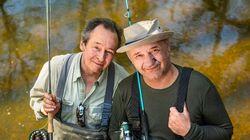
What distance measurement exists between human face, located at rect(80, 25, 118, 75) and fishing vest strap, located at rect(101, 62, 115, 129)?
163 millimetres

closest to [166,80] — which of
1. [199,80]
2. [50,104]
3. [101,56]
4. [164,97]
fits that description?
[164,97]

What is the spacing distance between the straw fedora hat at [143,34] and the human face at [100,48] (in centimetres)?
28

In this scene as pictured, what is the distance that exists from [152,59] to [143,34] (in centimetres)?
20

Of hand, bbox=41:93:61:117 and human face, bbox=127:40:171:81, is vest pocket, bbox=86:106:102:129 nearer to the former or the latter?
hand, bbox=41:93:61:117

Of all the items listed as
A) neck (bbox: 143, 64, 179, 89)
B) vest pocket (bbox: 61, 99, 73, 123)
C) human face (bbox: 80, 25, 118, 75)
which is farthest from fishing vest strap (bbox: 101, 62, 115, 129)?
neck (bbox: 143, 64, 179, 89)

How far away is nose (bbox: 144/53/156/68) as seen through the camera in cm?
281

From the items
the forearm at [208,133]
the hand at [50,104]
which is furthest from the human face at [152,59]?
the hand at [50,104]

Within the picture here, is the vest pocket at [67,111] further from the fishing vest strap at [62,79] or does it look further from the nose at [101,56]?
the nose at [101,56]

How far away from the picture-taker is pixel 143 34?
2893 millimetres

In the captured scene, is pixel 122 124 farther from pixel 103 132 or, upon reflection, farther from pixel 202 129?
pixel 202 129

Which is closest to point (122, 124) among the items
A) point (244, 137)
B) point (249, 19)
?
point (244, 137)

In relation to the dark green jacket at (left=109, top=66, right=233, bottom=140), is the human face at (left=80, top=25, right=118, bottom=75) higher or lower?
higher

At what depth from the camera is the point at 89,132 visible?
337 centimetres

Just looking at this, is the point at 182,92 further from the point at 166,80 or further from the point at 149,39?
the point at 149,39
